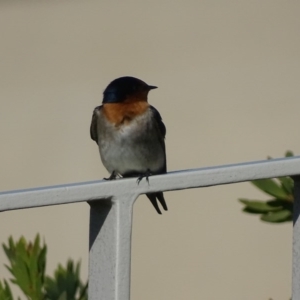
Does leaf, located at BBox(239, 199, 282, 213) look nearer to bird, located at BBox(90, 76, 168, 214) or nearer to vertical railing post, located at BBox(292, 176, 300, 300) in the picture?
vertical railing post, located at BBox(292, 176, 300, 300)

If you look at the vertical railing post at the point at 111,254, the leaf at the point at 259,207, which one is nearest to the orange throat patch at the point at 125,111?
the leaf at the point at 259,207

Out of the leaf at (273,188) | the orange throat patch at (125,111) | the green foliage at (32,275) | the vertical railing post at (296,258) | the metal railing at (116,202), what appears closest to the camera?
the metal railing at (116,202)

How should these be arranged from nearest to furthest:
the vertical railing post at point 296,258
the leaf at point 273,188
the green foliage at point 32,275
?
the vertical railing post at point 296,258
the green foliage at point 32,275
the leaf at point 273,188

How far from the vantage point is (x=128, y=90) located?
446cm

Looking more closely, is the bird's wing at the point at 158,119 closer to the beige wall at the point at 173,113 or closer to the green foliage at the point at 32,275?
the beige wall at the point at 173,113

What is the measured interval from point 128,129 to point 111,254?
7.78ft

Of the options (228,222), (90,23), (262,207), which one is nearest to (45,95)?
(90,23)

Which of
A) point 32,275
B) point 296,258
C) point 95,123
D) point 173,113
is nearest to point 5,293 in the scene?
point 32,275

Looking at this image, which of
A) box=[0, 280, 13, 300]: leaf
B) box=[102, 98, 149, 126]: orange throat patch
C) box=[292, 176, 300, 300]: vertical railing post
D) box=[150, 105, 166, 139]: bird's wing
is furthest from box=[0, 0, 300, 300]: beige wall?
box=[292, 176, 300, 300]: vertical railing post

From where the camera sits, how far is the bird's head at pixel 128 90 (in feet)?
14.6

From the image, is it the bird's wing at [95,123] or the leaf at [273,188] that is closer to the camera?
the leaf at [273,188]

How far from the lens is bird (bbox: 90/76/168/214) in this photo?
441cm

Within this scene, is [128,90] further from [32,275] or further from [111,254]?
[111,254]

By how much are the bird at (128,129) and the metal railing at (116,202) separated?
2.19 m
